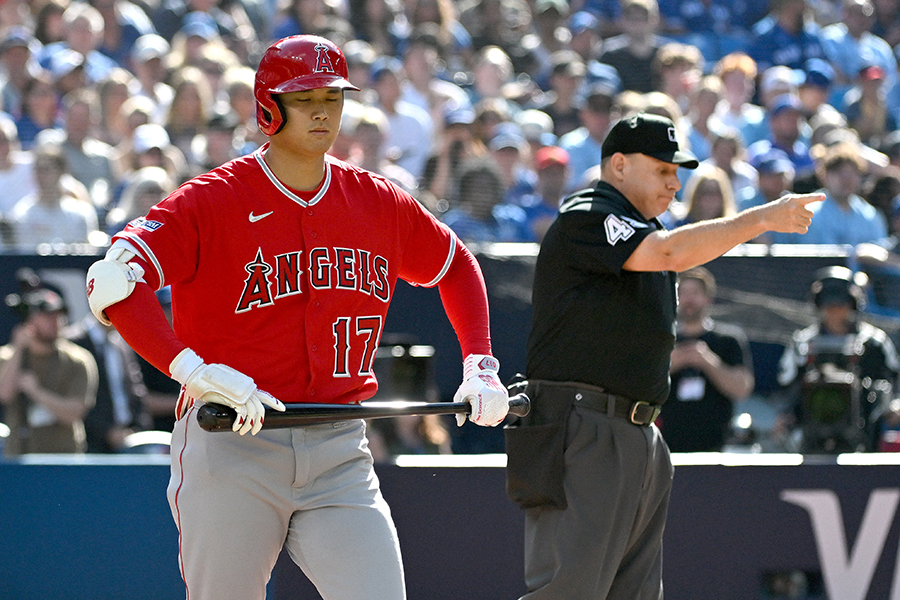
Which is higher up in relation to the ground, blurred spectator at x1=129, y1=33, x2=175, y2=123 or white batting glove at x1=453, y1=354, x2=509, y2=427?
blurred spectator at x1=129, y1=33, x2=175, y2=123

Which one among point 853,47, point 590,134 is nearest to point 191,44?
point 590,134

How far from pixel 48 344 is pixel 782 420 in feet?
12.8

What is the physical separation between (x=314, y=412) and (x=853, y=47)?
360 inches

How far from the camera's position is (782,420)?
20.3ft

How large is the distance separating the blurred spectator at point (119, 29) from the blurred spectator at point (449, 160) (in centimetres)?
355

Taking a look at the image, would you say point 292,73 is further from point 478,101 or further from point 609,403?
point 478,101

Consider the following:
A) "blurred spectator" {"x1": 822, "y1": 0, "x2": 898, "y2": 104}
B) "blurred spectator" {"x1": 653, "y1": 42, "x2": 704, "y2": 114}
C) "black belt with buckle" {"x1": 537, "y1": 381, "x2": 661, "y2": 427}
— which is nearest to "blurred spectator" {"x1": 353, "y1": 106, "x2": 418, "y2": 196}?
"blurred spectator" {"x1": 653, "y1": 42, "x2": 704, "y2": 114}

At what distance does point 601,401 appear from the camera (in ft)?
13.0

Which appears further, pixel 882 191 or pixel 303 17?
pixel 303 17

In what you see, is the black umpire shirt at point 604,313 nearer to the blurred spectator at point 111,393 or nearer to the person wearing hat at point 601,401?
the person wearing hat at point 601,401

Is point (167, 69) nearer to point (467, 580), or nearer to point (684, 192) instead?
point (684, 192)

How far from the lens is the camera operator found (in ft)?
19.2

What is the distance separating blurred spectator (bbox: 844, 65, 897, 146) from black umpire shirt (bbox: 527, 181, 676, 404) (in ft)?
20.4

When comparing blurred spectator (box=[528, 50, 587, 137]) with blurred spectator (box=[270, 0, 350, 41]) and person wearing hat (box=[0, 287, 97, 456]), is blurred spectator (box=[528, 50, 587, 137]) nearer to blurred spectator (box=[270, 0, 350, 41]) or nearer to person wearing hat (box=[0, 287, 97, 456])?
blurred spectator (box=[270, 0, 350, 41])
